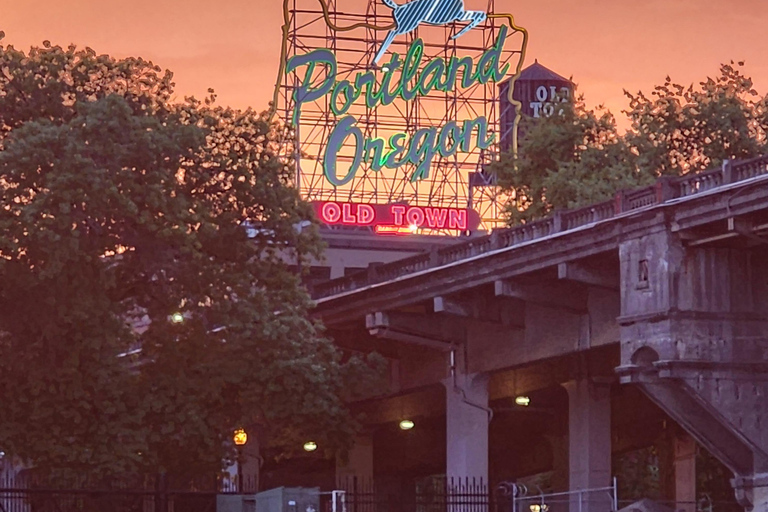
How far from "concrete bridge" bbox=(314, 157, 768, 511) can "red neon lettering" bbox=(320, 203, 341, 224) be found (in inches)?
816

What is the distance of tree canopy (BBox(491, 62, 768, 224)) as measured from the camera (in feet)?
245

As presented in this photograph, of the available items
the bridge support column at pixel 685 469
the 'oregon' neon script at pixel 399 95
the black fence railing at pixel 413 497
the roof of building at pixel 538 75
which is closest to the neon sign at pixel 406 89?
the 'oregon' neon script at pixel 399 95

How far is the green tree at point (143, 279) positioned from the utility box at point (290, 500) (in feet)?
21.2

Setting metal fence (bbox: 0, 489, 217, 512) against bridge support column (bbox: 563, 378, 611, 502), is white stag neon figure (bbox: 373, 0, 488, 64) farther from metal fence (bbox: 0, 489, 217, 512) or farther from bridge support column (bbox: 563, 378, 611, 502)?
metal fence (bbox: 0, 489, 217, 512)

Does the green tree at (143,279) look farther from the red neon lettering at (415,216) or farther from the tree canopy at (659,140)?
the red neon lettering at (415,216)

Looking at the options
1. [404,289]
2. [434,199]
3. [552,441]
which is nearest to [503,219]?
[434,199]

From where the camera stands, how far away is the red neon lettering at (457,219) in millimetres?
88188

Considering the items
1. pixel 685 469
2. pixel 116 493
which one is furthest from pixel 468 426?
pixel 685 469

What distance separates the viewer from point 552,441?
67.8 metres

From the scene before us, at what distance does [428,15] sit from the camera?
90250mm

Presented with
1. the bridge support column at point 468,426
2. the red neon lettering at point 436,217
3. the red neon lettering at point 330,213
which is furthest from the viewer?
the red neon lettering at point 436,217

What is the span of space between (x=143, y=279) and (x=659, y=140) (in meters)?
32.9

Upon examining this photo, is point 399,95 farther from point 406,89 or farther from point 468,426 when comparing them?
point 468,426

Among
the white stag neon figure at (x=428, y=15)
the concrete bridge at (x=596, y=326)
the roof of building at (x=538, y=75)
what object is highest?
the roof of building at (x=538, y=75)
